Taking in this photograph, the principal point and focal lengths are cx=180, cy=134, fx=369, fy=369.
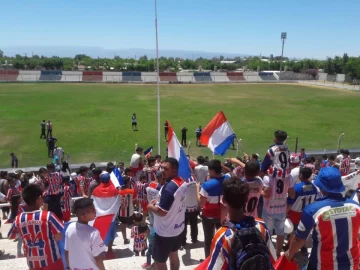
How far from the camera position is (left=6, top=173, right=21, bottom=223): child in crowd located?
8.41 m

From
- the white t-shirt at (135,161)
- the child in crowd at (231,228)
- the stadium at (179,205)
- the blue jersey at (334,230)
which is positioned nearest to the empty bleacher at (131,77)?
the stadium at (179,205)

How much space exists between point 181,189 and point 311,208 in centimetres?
181

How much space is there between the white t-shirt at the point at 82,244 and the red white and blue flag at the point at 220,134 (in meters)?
6.13

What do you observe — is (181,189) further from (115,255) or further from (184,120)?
(184,120)

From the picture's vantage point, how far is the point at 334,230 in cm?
349

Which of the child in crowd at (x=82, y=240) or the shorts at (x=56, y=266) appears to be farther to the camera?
the shorts at (x=56, y=266)

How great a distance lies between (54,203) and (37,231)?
4.59m

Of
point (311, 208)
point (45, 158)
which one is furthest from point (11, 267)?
point (45, 158)

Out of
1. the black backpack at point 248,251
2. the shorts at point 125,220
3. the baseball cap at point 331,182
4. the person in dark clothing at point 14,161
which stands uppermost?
the baseball cap at point 331,182

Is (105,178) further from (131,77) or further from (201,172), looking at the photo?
(131,77)

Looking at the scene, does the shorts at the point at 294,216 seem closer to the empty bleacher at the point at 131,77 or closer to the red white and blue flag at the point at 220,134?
the red white and blue flag at the point at 220,134

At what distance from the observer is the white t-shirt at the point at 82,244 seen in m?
4.13

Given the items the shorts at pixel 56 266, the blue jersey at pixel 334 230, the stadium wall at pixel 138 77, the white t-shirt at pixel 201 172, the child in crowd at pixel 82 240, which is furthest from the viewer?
the stadium wall at pixel 138 77

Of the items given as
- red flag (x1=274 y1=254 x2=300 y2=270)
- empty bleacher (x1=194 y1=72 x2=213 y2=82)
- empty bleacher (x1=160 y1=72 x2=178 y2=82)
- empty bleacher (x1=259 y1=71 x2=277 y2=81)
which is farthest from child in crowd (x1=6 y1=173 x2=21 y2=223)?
empty bleacher (x1=259 y1=71 x2=277 y2=81)
